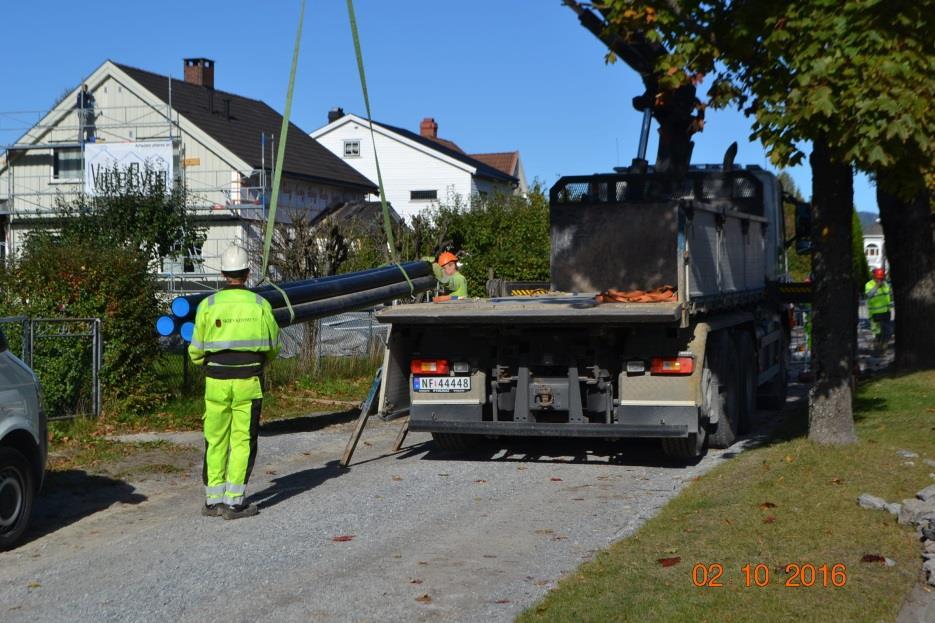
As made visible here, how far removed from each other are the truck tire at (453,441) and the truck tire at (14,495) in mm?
4607

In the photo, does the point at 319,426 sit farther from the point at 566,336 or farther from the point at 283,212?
the point at 283,212

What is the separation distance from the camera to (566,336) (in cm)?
1078

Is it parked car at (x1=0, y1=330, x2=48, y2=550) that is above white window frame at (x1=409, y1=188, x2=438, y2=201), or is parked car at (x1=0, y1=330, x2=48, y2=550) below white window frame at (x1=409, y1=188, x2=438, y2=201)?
below

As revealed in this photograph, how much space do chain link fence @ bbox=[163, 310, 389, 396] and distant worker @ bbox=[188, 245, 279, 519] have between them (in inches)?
225

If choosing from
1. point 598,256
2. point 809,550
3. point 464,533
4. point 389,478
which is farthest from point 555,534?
point 598,256

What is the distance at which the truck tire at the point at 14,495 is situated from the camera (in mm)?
7863

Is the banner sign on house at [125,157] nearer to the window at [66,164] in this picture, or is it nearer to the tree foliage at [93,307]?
the window at [66,164]

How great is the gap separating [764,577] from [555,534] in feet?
6.58

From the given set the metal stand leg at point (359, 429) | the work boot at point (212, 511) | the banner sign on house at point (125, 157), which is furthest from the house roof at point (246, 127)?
the work boot at point (212, 511)

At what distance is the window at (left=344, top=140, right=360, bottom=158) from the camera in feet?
194

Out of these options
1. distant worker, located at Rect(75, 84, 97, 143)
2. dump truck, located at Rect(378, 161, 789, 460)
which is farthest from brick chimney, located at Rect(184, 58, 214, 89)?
dump truck, located at Rect(378, 161, 789, 460)

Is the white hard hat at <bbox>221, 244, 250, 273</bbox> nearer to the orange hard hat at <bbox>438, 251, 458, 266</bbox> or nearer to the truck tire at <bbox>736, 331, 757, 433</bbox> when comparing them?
the orange hard hat at <bbox>438, 251, 458, 266</bbox>
